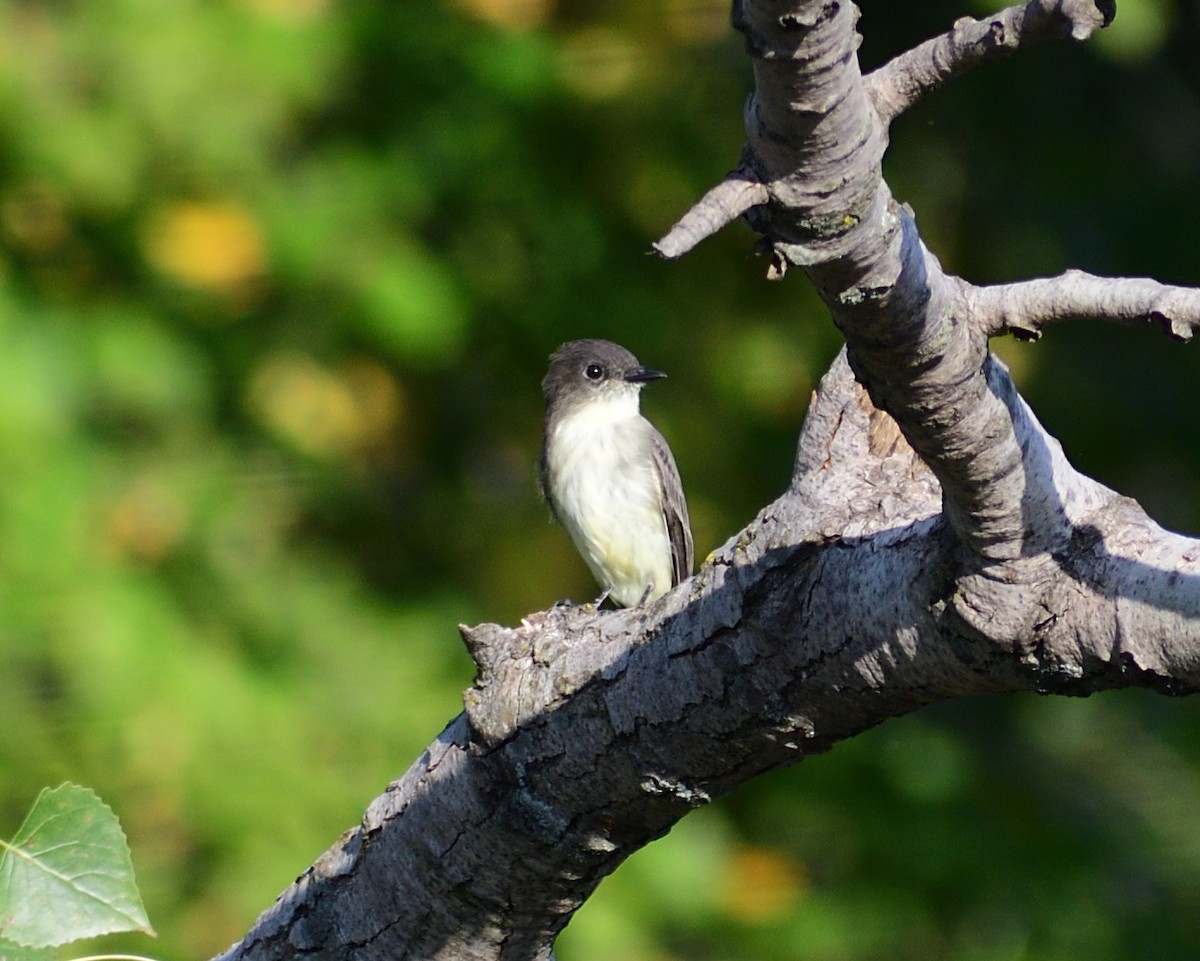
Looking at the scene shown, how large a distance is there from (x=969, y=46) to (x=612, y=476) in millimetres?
4413

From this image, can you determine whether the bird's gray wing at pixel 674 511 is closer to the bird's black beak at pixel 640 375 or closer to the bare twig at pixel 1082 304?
the bird's black beak at pixel 640 375

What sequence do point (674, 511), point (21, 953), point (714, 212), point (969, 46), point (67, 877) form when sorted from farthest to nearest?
point (674, 511) → point (67, 877) → point (21, 953) → point (969, 46) → point (714, 212)

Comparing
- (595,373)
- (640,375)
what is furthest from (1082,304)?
(595,373)

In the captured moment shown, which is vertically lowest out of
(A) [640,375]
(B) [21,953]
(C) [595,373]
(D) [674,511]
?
(B) [21,953]

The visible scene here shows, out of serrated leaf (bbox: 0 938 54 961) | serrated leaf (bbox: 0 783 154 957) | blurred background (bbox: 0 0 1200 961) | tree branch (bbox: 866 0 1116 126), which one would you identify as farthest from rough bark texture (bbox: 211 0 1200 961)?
blurred background (bbox: 0 0 1200 961)

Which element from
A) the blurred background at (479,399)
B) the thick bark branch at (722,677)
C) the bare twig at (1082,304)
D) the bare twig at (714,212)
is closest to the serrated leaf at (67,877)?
the thick bark branch at (722,677)

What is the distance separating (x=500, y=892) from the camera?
9.95 feet

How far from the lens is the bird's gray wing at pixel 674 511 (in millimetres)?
6145

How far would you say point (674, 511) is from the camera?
6148 millimetres

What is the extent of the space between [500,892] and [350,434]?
3521 mm

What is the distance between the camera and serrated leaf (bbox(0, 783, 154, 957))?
2139 millimetres

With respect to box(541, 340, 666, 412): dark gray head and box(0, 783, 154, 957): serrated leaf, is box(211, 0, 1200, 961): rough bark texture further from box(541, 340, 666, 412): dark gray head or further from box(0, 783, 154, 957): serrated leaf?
box(541, 340, 666, 412): dark gray head

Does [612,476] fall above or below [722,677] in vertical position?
above

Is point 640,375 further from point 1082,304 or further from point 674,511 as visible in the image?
point 1082,304
